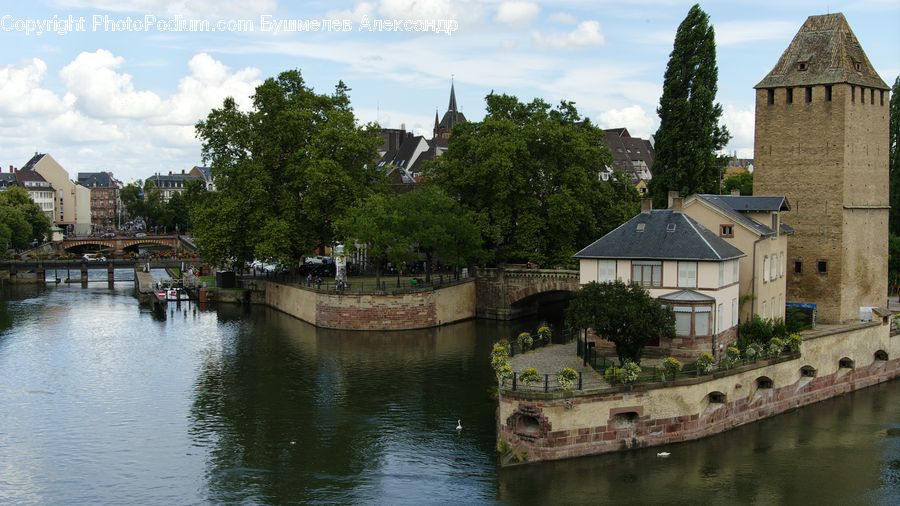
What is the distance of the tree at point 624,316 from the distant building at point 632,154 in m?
87.7

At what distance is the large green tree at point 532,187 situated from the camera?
68.4 m

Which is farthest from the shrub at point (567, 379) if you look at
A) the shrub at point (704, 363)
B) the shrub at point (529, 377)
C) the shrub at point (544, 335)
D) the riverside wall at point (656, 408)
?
the shrub at point (544, 335)

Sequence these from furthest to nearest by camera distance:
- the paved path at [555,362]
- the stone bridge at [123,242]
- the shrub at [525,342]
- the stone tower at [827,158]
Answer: the stone bridge at [123,242], the stone tower at [827,158], the shrub at [525,342], the paved path at [555,362]

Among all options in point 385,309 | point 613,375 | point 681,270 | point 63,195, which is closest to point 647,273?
point 681,270

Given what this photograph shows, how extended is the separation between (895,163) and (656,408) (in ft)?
161

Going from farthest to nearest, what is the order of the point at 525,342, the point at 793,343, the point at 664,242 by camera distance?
the point at 525,342, the point at 664,242, the point at 793,343

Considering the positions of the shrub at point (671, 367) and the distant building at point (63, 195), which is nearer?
the shrub at point (671, 367)

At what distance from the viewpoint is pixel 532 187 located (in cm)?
7069

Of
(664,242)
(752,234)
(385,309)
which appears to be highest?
(752,234)

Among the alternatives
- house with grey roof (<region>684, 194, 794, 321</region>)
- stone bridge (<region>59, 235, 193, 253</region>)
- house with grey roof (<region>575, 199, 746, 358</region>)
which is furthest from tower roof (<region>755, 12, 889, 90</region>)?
stone bridge (<region>59, 235, 193, 253</region>)

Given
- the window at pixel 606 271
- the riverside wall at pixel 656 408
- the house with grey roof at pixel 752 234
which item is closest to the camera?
the riverside wall at pixel 656 408

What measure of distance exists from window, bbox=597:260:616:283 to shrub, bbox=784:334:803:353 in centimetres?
829

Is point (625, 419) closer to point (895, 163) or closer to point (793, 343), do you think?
A: point (793, 343)

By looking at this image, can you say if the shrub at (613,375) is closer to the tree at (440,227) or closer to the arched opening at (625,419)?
the arched opening at (625,419)
